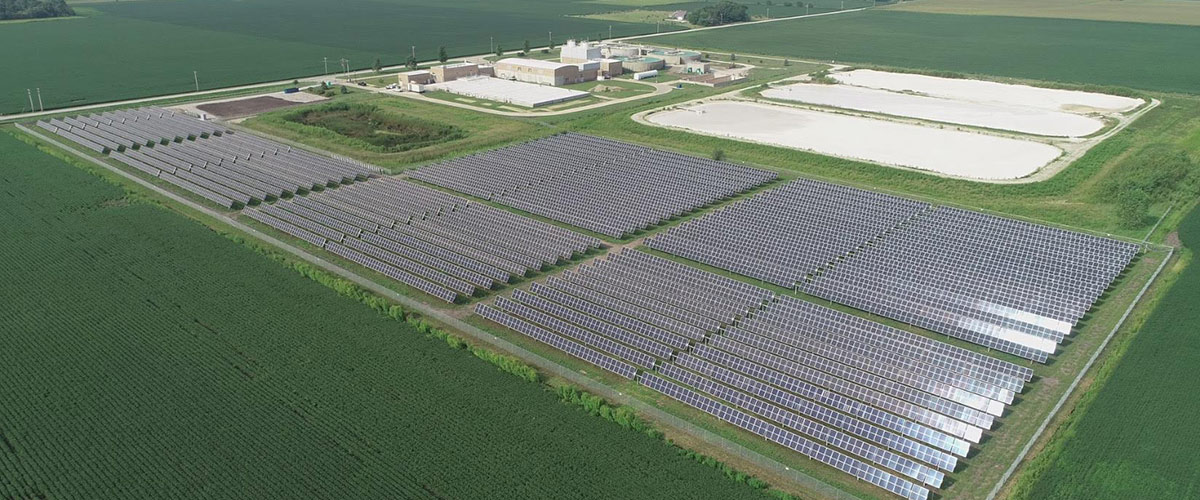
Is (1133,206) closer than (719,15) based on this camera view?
Yes

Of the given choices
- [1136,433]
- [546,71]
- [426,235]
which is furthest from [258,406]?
[546,71]

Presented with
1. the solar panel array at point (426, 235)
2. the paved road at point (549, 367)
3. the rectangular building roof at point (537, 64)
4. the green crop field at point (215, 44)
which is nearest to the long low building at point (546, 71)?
the rectangular building roof at point (537, 64)

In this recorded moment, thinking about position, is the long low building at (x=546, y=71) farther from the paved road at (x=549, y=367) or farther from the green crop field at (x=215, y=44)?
the paved road at (x=549, y=367)

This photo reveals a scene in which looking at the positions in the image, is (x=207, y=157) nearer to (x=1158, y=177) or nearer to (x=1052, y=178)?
(x=1052, y=178)

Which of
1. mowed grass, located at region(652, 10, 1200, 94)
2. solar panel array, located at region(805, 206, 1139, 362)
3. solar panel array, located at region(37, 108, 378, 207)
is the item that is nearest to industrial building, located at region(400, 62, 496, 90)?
solar panel array, located at region(37, 108, 378, 207)

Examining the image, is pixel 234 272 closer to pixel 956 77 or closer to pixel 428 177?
pixel 428 177

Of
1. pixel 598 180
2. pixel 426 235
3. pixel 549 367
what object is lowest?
pixel 549 367

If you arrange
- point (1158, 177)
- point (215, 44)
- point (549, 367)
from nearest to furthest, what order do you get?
point (549, 367)
point (1158, 177)
point (215, 44)
